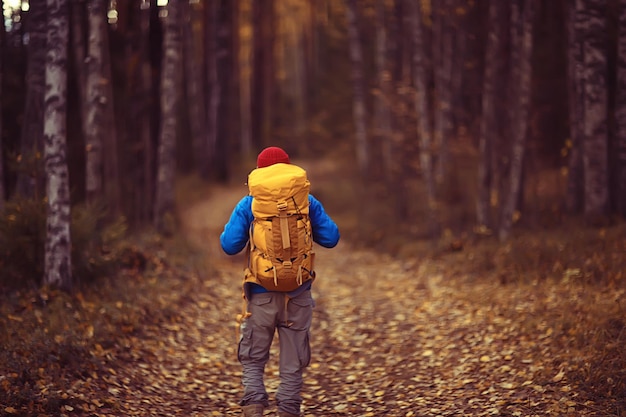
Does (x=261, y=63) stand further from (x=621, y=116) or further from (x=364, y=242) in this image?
(x=621, y=116)

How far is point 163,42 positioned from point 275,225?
10.9 meters

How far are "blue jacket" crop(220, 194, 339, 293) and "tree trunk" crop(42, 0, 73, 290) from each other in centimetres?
362

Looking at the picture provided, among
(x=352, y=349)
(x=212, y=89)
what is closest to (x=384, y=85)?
(x=212, y=89)

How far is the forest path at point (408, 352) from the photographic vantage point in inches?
254

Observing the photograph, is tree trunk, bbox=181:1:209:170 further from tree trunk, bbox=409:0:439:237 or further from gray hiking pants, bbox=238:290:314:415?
gray hiking pants, bbox=238:290:314:415

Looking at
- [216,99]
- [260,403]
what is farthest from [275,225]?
[216,99]

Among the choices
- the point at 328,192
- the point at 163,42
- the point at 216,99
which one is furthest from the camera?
the point at 216,99

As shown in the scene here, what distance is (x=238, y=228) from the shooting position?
550cm

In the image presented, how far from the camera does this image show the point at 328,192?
22938mm

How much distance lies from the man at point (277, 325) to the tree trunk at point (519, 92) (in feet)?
23.6

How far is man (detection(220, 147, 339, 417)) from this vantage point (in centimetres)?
557

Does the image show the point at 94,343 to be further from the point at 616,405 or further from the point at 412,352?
the point at 616,405

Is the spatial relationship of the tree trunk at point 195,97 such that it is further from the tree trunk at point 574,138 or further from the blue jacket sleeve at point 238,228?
the blue jacket sleeve at point 238,228

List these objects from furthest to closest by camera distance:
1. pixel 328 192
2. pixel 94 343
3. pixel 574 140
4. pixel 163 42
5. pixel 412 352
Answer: pixel 328 192, pixel 163 42, pixel 574 140, pixel 412 352, pixel 94 343
